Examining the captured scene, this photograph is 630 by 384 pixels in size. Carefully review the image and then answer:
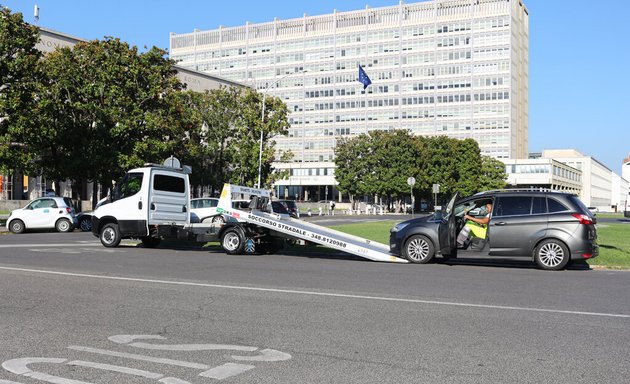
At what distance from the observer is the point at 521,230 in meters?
13.8

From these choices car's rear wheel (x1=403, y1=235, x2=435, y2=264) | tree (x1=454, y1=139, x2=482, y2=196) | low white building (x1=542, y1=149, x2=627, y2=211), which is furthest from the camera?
low white building (x1=542, y1=149, x2=627, y2=211)

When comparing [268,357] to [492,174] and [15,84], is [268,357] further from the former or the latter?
[492,174]

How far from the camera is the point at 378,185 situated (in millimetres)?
80062

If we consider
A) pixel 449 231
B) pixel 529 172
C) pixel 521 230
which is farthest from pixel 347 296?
pixel 529 172

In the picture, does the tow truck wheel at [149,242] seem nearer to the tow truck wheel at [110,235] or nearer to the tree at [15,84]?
the tow truck wheel at [110,235]

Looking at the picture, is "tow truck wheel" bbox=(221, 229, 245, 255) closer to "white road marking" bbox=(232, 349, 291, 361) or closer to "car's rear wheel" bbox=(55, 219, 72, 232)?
"white road marking" bbox=(232, 349, 291, 361)

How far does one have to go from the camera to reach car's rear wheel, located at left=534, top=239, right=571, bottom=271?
44.3 feet

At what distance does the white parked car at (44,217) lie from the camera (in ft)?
90.0

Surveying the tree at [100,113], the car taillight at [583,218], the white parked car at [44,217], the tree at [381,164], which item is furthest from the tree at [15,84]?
the tree at [381,164]

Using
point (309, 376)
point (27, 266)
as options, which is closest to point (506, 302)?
point (309, 376)

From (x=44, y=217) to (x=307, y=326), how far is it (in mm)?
24109

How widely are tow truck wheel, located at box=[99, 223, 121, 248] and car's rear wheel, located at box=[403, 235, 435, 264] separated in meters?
8.80

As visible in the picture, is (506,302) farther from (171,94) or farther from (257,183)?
(257,183)

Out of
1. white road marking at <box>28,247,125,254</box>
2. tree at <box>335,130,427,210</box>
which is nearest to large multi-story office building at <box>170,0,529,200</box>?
tree at <box>335,130,427,210</box>
